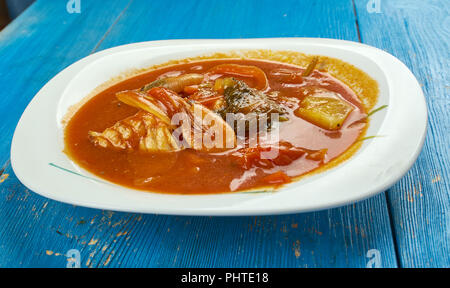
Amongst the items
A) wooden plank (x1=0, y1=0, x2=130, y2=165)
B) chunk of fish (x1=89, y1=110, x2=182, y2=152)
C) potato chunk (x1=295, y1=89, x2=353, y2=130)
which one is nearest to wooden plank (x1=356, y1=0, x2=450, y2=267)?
potato chunk (x1=295, y1=89, x2=353, y2=130)

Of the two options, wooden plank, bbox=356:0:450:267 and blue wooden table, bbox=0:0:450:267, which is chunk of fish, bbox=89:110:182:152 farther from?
wooden plank, bbox=356:0:450:267

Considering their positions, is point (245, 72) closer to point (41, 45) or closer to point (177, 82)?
point (177, 82)

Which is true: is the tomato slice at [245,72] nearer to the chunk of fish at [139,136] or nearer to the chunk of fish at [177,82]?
the chunk of fish at [177,82]

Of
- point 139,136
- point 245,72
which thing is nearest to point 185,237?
point 139,136

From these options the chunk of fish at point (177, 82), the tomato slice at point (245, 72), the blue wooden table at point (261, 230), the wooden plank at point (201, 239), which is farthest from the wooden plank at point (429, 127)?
the chunk of fish at point (177, 82)

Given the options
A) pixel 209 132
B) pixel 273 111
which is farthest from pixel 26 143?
pixel 273 111

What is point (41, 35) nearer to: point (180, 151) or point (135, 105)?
point (135, 105)
